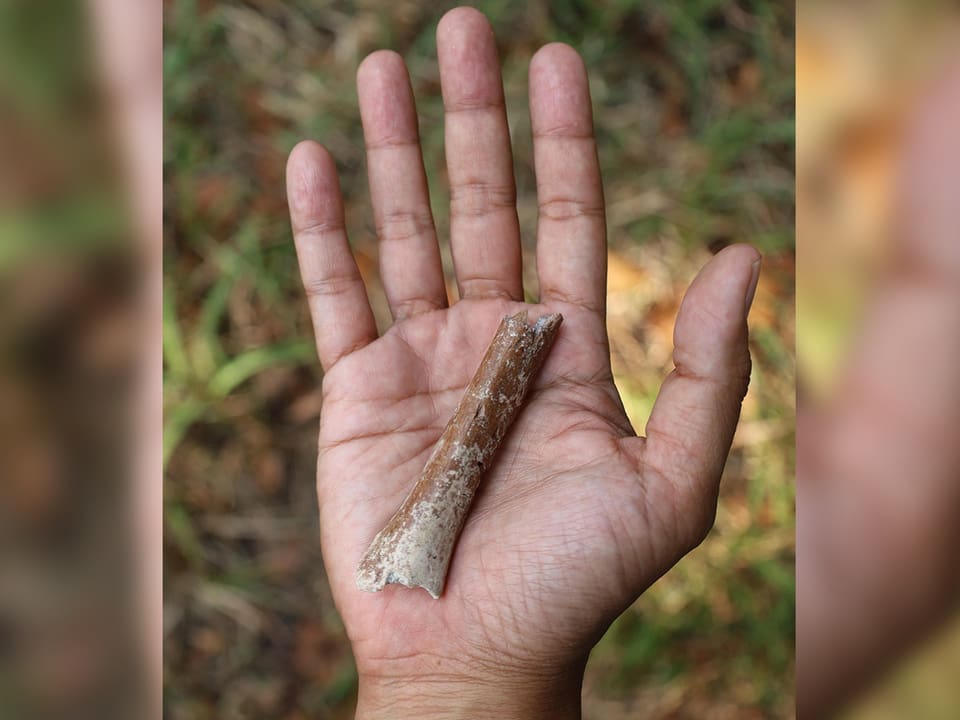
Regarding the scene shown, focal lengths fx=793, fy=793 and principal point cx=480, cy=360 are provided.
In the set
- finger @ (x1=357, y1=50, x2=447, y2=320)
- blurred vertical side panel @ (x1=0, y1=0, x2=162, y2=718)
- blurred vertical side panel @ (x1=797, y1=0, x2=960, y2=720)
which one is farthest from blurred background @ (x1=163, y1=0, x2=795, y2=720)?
blurred vertical side panel @ (x1=0, y1=0, x2=162, y2=718)

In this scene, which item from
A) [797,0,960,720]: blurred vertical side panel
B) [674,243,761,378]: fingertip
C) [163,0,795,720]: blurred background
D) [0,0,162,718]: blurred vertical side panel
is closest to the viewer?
[0,0,162,718]: blurred vertical side panel

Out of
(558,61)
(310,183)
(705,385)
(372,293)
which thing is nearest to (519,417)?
(705,385)

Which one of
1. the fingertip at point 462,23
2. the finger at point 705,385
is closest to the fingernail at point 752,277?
the finger at point 705,385

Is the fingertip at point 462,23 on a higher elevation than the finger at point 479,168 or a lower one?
higher

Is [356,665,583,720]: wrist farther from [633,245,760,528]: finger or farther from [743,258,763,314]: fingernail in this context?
[743,258,763,314]: fingernail

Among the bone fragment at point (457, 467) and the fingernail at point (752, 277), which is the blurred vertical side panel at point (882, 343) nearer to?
the fingernail at point (752, 277)

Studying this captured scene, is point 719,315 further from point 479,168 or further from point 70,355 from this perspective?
point 70,355

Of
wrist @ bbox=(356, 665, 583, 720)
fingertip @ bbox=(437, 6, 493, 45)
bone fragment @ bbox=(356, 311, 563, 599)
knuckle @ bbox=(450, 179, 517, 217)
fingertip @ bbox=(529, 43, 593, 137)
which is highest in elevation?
fingertip @ bbox=(437, 6, 493, 45)
